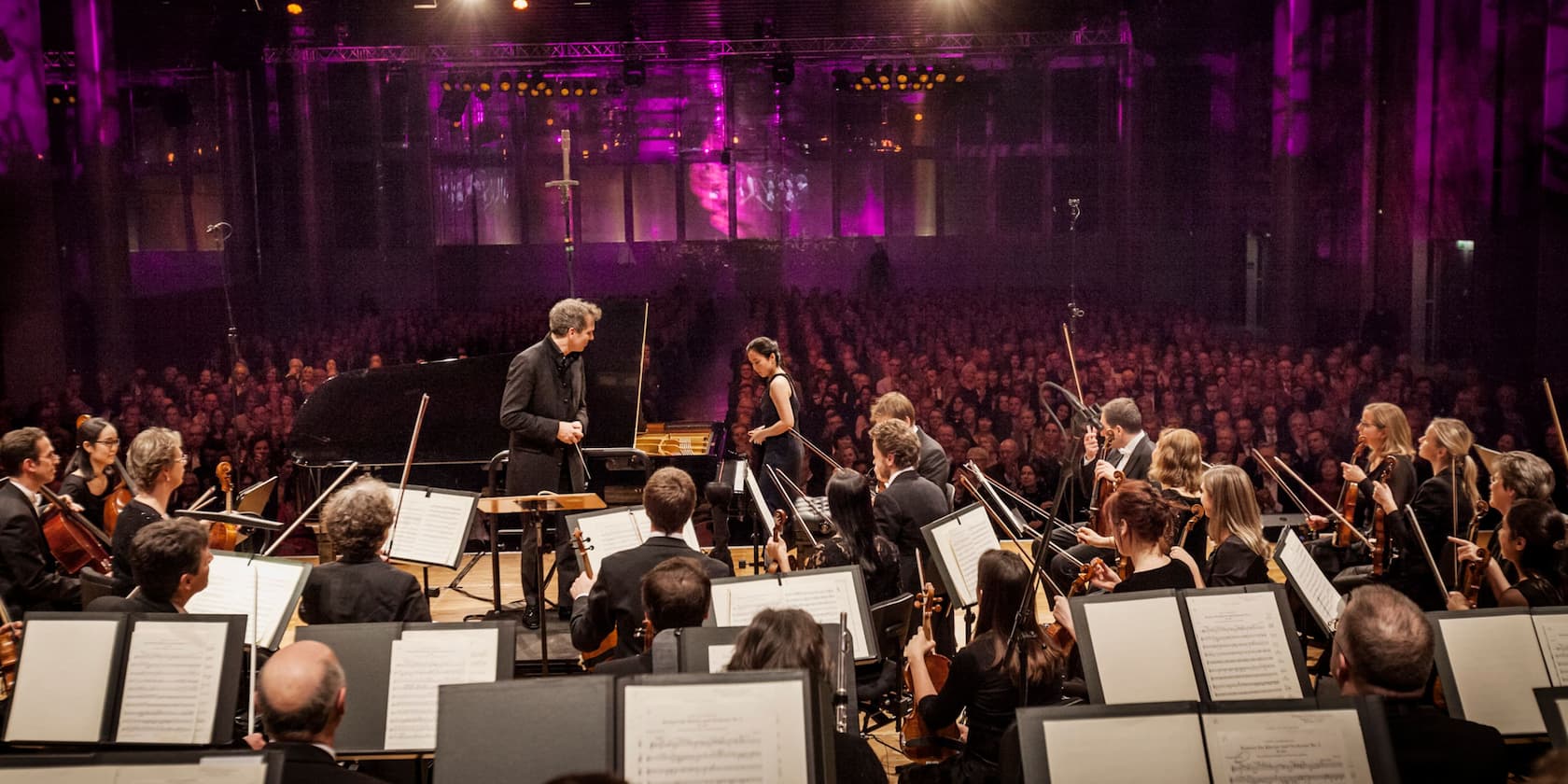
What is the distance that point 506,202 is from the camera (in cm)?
1141

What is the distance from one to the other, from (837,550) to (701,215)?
7585mm

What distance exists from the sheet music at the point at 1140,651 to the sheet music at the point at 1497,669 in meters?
0.67

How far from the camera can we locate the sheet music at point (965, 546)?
155 inches

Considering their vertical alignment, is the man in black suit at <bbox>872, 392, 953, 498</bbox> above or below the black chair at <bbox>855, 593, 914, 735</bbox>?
above

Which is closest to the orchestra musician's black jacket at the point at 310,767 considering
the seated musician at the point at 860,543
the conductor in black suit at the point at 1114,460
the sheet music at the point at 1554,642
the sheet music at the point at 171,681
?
the sheet music at the point at 171,681

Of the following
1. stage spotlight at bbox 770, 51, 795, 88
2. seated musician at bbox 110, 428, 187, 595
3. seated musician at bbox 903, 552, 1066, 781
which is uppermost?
stage spotlight at bbox 770, 51, 795, 88

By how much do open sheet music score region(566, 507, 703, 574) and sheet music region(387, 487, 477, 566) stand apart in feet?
1.64

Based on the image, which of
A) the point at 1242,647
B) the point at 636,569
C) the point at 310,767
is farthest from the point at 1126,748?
the point at 636,569

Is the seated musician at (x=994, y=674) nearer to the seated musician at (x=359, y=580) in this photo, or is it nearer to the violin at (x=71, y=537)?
the seated musician at (x=359, y=580)

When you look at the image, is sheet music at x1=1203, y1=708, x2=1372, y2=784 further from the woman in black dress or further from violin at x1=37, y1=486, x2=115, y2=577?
violin at x1=37, y1=486, x2=115, y2=577

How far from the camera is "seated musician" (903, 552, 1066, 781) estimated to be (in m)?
3.26

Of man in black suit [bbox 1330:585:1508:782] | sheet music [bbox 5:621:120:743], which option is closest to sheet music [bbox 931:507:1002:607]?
man in black suit [bbox 1330:585:1508:782]

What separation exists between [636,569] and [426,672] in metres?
0.80

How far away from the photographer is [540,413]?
5.41 meters
